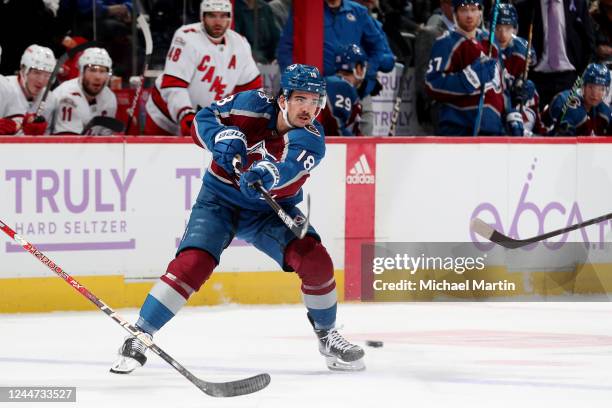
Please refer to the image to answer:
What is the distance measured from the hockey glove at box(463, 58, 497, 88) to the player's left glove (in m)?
2.92

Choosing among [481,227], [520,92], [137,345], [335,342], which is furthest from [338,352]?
[520,92]

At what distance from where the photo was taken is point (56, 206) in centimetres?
603

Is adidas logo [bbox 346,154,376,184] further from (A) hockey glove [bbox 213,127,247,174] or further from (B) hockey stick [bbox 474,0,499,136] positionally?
(A) hockey glove [bbox 213,127,247,174]

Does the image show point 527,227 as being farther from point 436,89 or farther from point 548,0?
point 548,0

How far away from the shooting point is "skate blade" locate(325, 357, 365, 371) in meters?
4.80

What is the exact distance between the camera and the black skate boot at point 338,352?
4758 mm

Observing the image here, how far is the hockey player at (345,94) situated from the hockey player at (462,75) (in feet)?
1.28

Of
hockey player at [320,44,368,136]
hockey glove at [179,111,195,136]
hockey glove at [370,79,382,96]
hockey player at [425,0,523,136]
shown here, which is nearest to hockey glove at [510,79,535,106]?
hockey player at [425,0,523,136]

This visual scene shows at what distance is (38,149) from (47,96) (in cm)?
60

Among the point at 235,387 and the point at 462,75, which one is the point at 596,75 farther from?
the point at 235,387

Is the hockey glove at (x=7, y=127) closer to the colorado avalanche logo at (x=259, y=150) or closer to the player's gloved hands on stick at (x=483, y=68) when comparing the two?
the colorado avalanche logo at (x=259, y=150)

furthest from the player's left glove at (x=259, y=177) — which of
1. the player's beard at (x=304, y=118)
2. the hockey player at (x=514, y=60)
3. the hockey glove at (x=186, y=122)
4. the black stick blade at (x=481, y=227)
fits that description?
the hockey player at (x=514, y=60)

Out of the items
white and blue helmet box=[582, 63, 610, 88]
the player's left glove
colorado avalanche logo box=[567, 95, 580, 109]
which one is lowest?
the player's left glove

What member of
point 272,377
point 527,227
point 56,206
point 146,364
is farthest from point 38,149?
point 527,227
